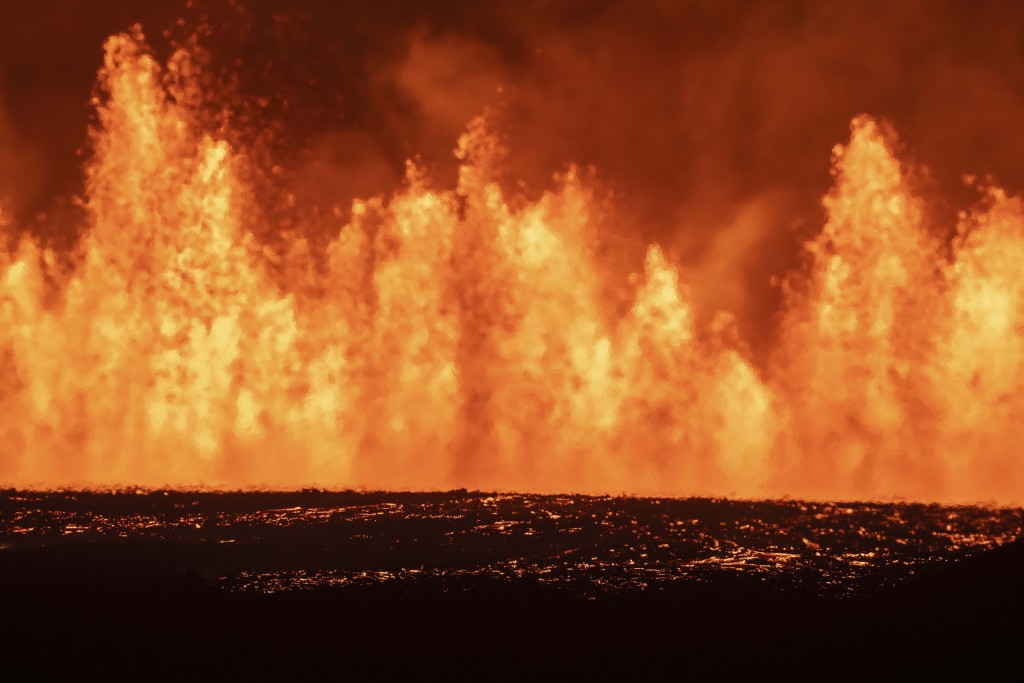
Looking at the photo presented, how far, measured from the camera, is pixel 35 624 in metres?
22.7

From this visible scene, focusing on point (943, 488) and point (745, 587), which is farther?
point (943, 488)

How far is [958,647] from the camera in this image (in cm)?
1647

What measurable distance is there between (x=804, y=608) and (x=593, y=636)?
20.0ft

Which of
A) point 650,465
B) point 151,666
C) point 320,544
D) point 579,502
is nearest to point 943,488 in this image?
point 650,465

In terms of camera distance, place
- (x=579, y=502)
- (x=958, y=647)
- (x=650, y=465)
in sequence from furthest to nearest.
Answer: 1. (x=650, y=465)
2. (x=579, y=502)
3. (x=958, y=647)

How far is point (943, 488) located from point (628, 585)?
39955mm

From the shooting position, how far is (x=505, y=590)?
2802 cm

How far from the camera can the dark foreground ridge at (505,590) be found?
18.7 metres

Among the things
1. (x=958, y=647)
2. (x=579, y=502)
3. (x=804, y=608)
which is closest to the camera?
(x=958, y=647)

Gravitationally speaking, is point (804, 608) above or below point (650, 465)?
below

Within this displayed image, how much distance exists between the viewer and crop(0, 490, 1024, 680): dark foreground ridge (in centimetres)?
1873

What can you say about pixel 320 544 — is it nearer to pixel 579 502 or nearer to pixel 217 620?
pixel 217 620

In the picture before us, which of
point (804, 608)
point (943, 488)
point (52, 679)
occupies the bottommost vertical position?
point (52, 679)

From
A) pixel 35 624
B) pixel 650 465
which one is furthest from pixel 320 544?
pixel 650 465
